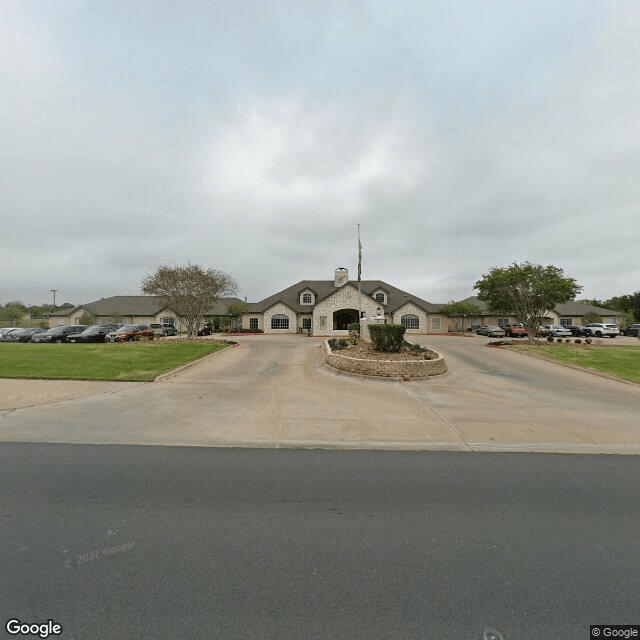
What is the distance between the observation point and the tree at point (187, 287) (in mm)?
26594

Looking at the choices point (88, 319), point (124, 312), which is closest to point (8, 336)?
point (88, 319)

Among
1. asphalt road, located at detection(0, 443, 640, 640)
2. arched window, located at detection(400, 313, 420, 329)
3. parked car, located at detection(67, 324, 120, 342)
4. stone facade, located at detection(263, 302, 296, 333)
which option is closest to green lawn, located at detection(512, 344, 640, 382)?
asphalt road, located at detection(0, 443, 640, 640)

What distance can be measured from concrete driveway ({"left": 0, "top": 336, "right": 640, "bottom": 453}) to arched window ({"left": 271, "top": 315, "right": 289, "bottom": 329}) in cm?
2948

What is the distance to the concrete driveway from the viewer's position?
20.6 ft

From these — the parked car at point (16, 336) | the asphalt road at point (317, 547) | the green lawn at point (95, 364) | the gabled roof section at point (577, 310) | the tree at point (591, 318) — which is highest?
the gabled roof section at point (577, 310)

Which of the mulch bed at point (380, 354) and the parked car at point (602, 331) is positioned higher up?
the parked car at point (602, 331)

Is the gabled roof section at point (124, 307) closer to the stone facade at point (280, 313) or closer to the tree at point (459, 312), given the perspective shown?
the stone facade at point (280, 313)

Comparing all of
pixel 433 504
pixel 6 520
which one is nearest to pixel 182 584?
pixel 6 520

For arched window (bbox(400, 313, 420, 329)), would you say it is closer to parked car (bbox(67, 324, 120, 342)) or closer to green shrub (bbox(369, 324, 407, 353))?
green shrub (bbox(369, 324, 407, 353))

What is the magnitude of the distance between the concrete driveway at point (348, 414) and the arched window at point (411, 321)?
29.8 m

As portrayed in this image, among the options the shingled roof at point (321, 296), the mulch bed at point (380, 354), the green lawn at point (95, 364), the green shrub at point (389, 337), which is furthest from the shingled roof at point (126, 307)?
the green shrub at point (389, 337)

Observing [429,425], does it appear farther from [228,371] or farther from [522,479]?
[228,371]

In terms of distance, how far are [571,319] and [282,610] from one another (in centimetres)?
6255

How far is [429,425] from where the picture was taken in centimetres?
721
